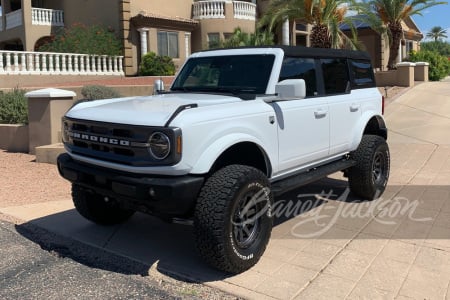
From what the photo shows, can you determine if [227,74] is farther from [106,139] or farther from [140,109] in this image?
[106,139]

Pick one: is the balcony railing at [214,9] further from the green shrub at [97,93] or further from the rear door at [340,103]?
the rear door at [340,103]

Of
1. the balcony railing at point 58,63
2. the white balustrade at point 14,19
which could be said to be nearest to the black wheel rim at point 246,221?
the balcony railing at point 58,63

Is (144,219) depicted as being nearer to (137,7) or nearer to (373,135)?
(373,135)

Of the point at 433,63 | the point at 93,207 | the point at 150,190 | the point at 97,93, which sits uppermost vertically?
the point at 433,63

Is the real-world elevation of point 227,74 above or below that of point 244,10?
below

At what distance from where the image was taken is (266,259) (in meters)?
4.53

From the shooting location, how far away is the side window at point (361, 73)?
21.0 ft

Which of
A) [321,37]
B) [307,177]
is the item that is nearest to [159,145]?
[307,177]

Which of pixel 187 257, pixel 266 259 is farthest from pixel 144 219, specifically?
pixel 266 259

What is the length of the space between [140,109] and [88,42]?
699 inches

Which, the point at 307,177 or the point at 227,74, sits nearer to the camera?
the point at 307,177

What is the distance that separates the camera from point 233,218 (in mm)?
4141

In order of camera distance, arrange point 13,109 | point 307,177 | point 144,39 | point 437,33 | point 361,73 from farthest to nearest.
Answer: point 437,33 → point 144,39 → point 13,109 → point 361,73 → point 307,177

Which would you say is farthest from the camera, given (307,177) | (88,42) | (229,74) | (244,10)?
(244,10)
